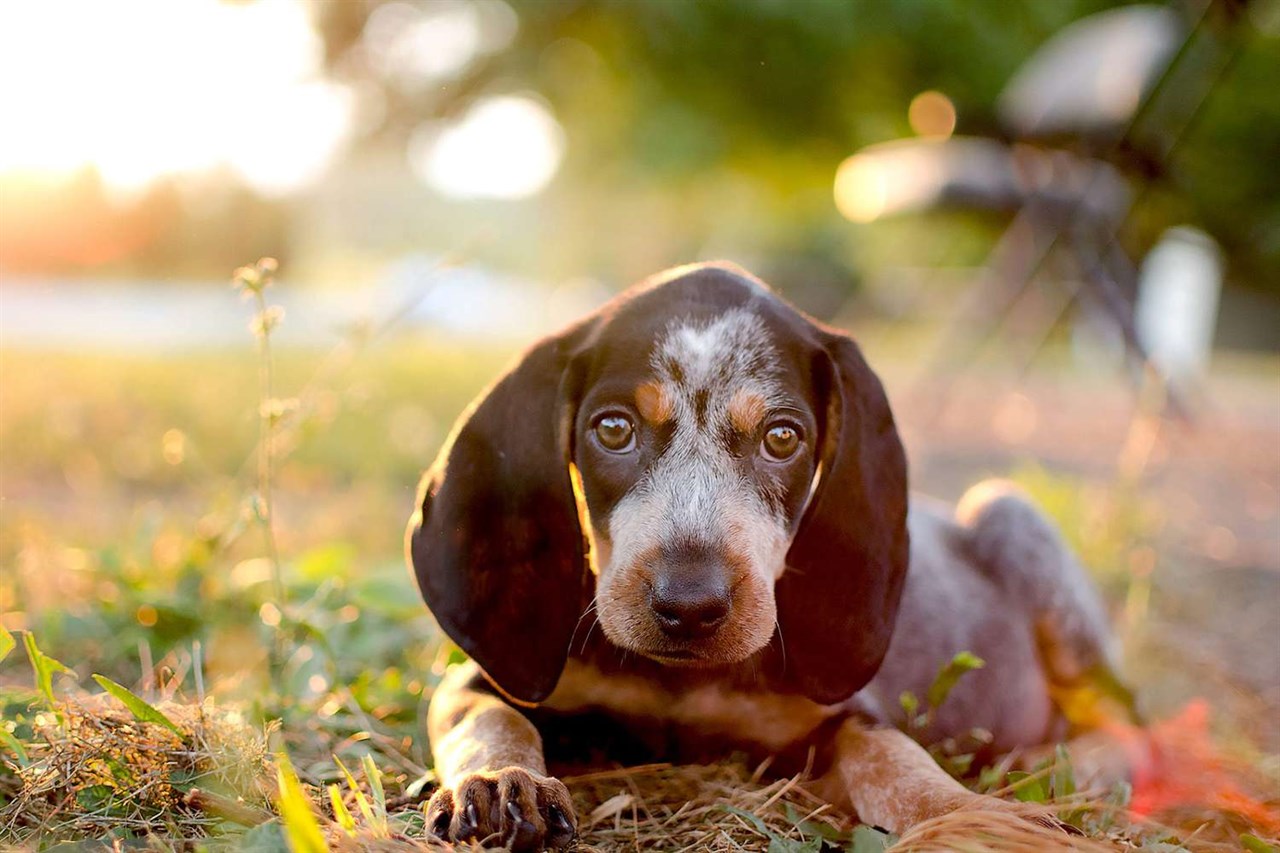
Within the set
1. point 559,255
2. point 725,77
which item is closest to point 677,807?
point 725,77

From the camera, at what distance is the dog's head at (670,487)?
2.94 metres

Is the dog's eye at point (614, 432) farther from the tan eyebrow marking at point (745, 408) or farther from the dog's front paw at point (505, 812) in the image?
the dog's front paw at point (505, 812)

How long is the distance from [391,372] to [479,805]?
8.69m

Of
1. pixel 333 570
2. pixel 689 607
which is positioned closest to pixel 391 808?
pixel 689 607

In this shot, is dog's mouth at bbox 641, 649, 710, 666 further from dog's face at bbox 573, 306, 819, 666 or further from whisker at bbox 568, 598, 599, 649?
whisker at bbox 568, 598, 599, 649

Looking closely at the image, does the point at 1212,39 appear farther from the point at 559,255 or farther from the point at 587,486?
the point at 559,255

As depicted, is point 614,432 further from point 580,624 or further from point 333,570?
point 333,570

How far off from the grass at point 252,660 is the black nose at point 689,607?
438mm

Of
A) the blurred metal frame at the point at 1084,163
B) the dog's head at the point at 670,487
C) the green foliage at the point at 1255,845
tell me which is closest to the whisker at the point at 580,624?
the dog's head at the point at 670,487

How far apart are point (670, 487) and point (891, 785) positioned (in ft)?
2.76

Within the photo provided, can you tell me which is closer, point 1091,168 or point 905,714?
point 905,714

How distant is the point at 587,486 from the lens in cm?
308

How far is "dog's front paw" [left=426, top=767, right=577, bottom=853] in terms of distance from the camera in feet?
7.93

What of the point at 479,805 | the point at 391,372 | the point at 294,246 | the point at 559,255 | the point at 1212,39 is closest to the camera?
the point at 479,805
